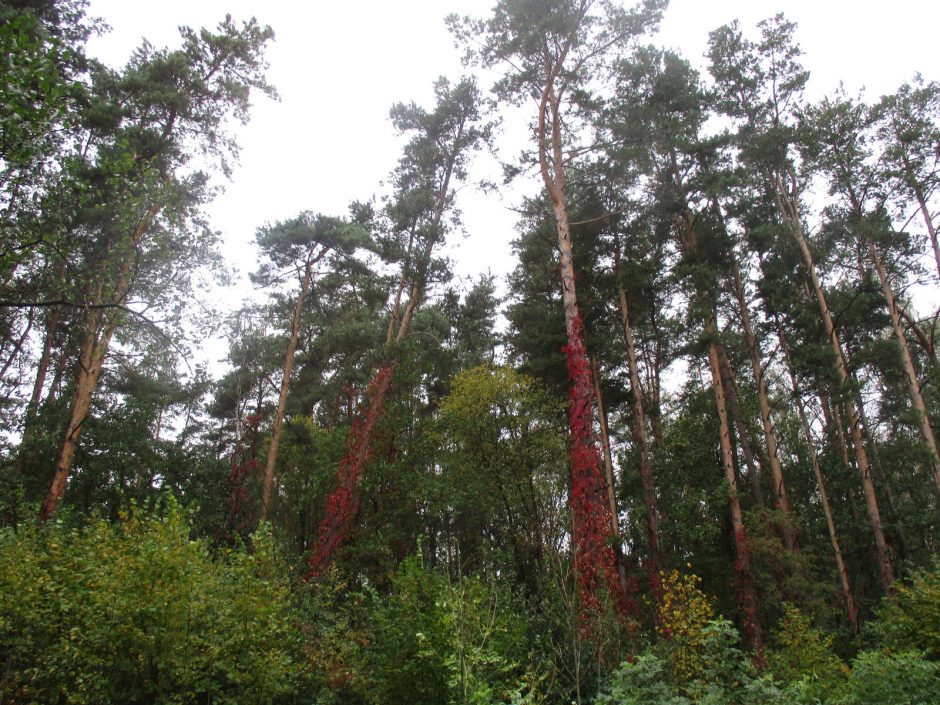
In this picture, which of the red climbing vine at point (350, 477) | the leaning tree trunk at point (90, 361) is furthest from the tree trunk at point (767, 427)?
the leaning tree trunk at point (90, 361)

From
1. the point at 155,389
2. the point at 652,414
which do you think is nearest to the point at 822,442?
the point at 652,414

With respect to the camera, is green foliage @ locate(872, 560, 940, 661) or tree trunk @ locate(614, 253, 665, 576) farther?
tree trunk @ locate(614, 253, 665, 576)

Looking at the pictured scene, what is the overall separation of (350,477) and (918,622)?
11083 millimetres

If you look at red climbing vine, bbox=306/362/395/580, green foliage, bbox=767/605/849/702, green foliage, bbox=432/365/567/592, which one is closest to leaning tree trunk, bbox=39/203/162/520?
red climbing vine, bbox=306/362/395/580

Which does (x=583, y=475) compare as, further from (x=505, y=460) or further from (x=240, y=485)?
(x=240, y=485)

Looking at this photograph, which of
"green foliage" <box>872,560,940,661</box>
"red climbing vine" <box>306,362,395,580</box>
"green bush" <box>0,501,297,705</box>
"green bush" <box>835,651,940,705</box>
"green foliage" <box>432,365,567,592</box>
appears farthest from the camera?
"green foliage" <box>432,365,567,592</box>

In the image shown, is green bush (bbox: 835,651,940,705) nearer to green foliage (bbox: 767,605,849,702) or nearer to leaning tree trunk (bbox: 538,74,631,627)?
green foliage (bbox: 767,605,849,702)

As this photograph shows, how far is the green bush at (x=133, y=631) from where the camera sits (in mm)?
5301

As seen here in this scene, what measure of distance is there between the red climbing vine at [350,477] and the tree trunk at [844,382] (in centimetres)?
1121

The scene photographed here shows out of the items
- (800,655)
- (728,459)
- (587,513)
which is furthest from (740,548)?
(587,513)

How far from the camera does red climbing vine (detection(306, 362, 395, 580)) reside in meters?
12.4

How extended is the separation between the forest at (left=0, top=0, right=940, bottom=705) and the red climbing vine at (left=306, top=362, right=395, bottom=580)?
0.09 meters

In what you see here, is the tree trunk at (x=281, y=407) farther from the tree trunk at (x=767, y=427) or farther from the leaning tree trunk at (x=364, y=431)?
the tree trunk at (x=767, y=427)

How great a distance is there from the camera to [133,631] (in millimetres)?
5352
